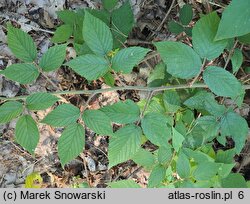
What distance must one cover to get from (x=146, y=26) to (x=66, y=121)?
113 centimetres

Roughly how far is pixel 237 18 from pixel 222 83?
0.24 metres

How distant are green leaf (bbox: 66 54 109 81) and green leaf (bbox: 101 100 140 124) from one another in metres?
0.15

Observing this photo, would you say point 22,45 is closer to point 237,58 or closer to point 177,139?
point 177,139

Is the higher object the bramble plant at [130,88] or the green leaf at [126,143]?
the bramble plant at [130,88]

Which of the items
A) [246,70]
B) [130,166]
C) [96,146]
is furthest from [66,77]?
[246,70]

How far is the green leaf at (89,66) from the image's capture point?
1289 mm

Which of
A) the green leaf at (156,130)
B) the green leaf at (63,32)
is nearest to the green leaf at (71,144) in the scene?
the green leaf at (156,130)

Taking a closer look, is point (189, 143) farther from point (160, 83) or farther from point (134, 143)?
point (134, 143)

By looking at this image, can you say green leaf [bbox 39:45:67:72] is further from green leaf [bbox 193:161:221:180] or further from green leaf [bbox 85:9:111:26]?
green leaf [bbox 193:161:221:180]

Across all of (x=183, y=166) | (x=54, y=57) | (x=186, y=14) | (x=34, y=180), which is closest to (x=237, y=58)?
(x=186, y=14)

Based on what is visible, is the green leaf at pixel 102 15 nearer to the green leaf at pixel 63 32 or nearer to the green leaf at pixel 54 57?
the green leaf at pixel 63 32

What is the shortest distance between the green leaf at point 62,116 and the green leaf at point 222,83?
1.67 feet

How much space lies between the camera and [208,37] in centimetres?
126

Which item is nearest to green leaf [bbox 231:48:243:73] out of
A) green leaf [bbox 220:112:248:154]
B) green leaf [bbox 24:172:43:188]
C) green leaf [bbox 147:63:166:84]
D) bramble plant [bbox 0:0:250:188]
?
bramble plant [bbox 0:0:250:188]
